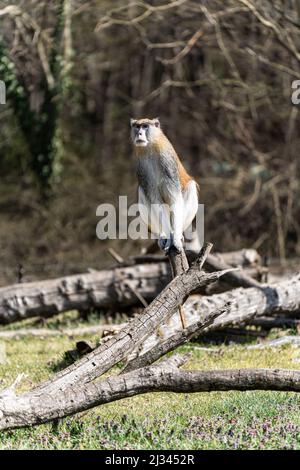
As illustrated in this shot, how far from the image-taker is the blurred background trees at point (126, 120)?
12.5 meters

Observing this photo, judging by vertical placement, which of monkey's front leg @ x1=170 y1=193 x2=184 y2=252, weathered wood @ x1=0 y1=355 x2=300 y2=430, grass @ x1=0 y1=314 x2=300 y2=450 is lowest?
grass @ x1=0 y1=314 x2=300 y2=450

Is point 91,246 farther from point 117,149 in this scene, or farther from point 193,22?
point 193,22

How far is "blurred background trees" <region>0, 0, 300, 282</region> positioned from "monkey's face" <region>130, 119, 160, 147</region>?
479 centimetres

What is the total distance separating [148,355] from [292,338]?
244 cm

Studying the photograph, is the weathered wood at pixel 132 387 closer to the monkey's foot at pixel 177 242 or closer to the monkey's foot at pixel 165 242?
the monkey's foot at pixel 177 242

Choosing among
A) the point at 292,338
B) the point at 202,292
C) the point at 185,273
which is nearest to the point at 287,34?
the point at 202,292

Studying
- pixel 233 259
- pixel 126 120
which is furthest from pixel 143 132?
pixel 126 120

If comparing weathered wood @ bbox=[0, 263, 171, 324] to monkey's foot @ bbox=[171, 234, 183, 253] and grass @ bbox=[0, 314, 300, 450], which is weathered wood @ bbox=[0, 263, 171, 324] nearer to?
monkey's foot @ bbox=[171, 234, 183, 253]

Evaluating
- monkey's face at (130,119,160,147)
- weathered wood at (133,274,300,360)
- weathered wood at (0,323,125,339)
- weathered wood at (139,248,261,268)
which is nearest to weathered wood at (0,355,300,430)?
weathered wood at (133,274,300,360)

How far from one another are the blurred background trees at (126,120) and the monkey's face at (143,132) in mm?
4789

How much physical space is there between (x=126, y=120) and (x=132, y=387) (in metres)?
12.0

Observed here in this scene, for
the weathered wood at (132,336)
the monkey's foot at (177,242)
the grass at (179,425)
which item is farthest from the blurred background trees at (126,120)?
the grass at (179,425)

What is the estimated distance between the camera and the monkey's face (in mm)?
7027

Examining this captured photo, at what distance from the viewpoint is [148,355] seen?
5.78m
